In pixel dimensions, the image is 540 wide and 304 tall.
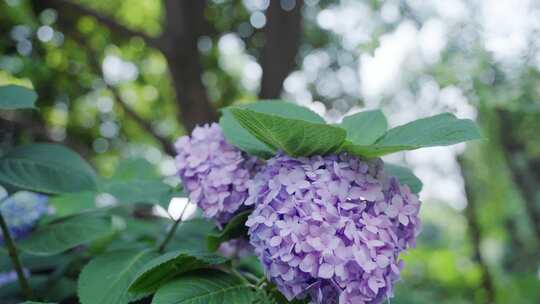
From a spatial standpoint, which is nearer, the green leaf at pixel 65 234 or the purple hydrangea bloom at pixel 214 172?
the purple hydrangea bloom at pixel 214 172

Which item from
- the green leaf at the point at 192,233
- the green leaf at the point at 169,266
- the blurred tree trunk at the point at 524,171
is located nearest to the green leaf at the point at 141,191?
the green leaf at the point at 192,233

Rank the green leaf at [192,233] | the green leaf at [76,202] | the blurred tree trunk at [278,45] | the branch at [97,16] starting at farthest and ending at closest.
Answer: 1. the branch at [97,16]
2. the blurred tree trunk at [278,45]
3. the green leaf at [76,202]
4. the green leaf at [192,233]

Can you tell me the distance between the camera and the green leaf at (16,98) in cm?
78

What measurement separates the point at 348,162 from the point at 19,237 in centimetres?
66

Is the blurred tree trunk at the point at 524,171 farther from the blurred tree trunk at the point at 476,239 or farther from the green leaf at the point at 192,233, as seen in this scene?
the green leaf at the point at 192,233

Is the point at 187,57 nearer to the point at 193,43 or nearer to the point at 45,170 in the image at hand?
the point at 193,43

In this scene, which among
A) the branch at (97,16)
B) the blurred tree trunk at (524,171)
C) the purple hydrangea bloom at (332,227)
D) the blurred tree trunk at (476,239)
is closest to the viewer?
the purple hydrangea bloom at (332,227)

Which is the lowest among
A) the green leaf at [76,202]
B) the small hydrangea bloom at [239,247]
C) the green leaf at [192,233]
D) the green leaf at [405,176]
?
the green leaf at [76,202]

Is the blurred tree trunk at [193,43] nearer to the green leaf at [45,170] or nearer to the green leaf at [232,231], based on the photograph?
the green leaf at [45,170]

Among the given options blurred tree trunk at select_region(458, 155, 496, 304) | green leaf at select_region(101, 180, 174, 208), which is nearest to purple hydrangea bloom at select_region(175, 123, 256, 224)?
green leaf at select_region(101, 180, 174, 208)

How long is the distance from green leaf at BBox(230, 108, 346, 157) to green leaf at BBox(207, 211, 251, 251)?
12cm

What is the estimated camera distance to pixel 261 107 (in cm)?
85

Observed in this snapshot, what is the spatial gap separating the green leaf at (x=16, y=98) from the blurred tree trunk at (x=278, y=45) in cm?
191

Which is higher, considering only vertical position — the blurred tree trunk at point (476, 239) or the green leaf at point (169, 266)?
the green leaf at point (169, 266)
